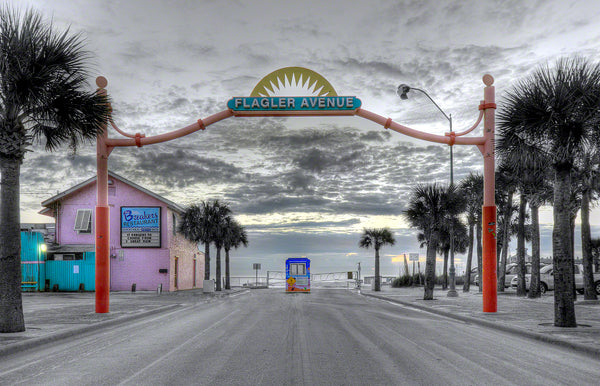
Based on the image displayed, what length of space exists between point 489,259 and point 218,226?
2805 centimetres

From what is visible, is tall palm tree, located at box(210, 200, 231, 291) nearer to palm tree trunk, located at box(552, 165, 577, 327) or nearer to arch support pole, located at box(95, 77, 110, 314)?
arch support pole, located at box(95, 77, 110, 314)

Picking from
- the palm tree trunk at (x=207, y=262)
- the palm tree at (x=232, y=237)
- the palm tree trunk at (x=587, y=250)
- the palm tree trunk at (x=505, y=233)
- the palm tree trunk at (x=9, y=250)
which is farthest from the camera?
the palm tree at (x=232, y=237)

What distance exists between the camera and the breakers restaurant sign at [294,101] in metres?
17.5

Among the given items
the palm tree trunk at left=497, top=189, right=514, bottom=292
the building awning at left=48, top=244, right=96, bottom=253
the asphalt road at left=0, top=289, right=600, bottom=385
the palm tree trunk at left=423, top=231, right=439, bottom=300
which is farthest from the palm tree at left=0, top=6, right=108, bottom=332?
the building awning at left=48, top=244, right=96, bottom=253

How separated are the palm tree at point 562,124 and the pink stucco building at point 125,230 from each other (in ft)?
104

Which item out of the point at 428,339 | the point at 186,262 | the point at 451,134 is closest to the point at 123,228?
the point at 186,262

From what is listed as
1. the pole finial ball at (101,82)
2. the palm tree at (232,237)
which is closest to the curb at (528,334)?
the pole finial ball at (101,82)

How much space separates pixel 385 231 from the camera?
1813 inches

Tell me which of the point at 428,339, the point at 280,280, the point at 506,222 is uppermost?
the point at 506,222

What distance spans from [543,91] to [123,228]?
3367cm

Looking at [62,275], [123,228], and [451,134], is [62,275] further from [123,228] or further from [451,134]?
[451,134]

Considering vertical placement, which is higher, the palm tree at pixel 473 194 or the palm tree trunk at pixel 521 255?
the palm tree at pixel 473 194

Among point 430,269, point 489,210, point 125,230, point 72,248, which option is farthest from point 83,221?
point 489,210

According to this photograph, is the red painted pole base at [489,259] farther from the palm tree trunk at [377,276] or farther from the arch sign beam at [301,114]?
the palm tree trunk at [377,276]
